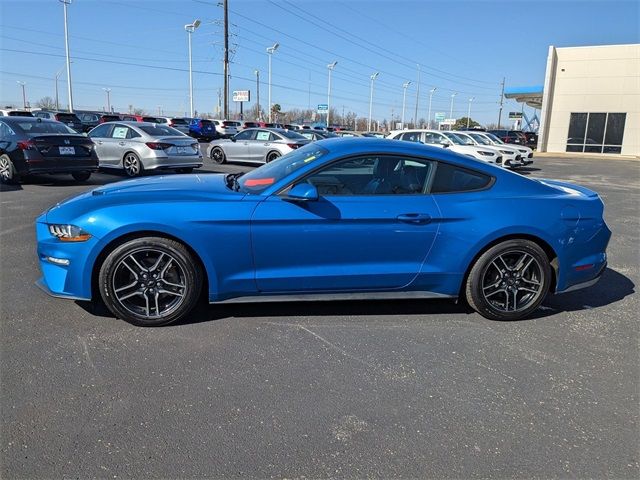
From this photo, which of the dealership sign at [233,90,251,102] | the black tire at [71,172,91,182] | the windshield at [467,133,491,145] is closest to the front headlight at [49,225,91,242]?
the black tire at [71,172,91,182]

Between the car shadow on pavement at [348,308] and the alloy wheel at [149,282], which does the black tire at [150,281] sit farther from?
the car shadow on pavement at [348,308]

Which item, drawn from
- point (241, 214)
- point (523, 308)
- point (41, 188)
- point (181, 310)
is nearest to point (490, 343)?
point (523, 308)

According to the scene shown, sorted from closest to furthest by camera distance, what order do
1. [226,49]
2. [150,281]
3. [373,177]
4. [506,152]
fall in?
1. [150,281]
2. [373,177]
3. [506,152]
4. [226,49]

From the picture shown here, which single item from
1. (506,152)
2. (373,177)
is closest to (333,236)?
(373,177)

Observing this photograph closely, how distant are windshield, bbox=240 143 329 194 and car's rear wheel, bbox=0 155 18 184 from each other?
788 cm

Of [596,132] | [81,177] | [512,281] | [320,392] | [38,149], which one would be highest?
[596,132]

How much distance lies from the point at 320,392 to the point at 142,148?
10520 mm

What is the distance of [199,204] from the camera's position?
366 centimetres

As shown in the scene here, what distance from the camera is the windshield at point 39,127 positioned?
33.1ft

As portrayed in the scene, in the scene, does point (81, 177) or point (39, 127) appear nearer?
point (39, 127)

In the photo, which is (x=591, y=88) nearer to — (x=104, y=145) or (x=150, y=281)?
(x=104, y=145)

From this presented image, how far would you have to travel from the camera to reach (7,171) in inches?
398

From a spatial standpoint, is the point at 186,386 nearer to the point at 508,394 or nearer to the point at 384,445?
the point at 384,445

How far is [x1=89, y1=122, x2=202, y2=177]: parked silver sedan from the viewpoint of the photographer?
11992mm
